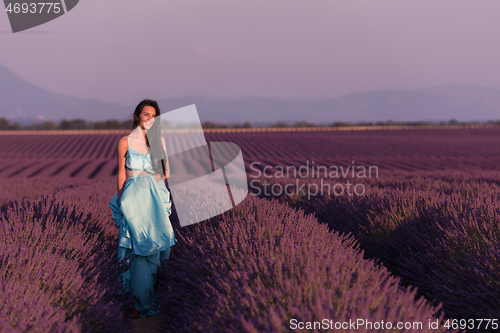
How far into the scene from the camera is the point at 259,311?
1745 mm

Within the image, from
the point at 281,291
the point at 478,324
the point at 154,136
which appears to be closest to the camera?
the point at 281,291

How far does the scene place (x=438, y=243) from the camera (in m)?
2.97

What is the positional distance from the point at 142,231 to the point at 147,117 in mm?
1062

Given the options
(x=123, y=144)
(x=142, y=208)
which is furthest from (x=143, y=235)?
Answer: (x=123, y=144)

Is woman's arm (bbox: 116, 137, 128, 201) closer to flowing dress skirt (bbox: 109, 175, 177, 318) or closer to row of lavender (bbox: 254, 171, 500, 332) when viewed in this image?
flowing dress skirt (bbox: 109, 175, 177, 318)

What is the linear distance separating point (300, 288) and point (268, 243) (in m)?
0.79

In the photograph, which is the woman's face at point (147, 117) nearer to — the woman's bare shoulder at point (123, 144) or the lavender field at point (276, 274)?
the woman's bare shoulder at point (123, 144)

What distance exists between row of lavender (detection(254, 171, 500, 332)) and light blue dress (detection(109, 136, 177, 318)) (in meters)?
2.20

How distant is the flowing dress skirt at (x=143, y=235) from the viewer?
10.3ft

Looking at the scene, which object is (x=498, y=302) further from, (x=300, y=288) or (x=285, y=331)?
(x=285, y=331)

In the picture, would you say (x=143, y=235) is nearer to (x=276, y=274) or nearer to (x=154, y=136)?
(x=154, y=136)

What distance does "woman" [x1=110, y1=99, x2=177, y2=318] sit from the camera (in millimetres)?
3145

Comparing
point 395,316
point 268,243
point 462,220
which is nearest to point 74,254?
point 268,243

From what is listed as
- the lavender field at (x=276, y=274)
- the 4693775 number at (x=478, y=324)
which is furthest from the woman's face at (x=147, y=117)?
the 4693775 number at (x=478, y=324)
